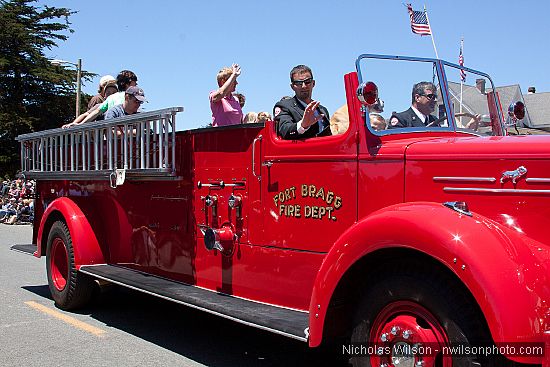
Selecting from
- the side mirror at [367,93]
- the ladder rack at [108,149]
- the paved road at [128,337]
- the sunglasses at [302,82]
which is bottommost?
the paved road at [128,337]

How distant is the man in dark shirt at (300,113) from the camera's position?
3.84 meters

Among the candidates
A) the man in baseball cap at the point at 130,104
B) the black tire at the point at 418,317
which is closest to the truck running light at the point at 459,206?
the black tire at the point at 418,317

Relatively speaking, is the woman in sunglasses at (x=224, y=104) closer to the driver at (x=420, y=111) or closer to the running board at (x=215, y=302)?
the running board at (x=215, y=302)

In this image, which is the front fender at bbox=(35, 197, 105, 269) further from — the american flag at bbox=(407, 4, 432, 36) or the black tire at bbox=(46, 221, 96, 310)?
the american flag at bbox=(407, 4, 432, 36)

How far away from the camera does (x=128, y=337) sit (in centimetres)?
494

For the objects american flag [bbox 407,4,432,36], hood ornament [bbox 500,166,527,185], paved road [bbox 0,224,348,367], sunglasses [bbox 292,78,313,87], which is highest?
american flag [bbox 407,4,432,36]

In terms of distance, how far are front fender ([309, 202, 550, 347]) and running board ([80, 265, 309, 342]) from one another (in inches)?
10.5

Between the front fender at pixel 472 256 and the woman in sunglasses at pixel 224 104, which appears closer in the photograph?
the front fender at pixel 472 256

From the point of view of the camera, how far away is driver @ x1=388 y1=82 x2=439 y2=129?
3732 millimetres

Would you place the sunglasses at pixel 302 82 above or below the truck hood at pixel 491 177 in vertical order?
above

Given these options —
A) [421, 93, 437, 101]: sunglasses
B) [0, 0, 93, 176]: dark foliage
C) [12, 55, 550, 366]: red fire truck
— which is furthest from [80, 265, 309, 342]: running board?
[0, 0, 93, 176]: dark foliage

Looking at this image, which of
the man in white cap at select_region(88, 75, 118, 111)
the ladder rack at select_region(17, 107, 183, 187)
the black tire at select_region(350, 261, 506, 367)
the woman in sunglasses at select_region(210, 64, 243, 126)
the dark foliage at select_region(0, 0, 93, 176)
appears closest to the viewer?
the black tire at select_region(350, 261, 506, 367)

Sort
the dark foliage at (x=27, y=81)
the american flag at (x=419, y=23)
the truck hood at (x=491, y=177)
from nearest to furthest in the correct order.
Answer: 1. the truck hood at (x=491, y=177)
2. the american flag at (x=419, y=23)
3. the dark foliage at (x=27, y=81)

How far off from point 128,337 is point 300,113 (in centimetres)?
234
